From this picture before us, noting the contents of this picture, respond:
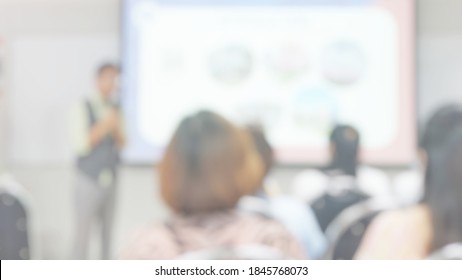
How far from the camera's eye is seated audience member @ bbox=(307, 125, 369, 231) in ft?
5.65

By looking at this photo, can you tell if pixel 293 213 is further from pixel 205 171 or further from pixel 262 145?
pixel 205 171

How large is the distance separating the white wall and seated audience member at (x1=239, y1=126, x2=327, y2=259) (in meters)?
0.45

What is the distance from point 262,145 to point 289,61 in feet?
0.91

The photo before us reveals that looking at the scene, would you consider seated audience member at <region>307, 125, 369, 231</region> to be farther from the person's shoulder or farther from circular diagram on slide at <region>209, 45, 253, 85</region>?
the person's shoulder

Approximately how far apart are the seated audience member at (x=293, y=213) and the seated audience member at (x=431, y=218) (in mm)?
142

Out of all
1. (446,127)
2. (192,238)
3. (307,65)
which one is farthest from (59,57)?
(446,127)

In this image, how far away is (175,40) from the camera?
72.6 inches

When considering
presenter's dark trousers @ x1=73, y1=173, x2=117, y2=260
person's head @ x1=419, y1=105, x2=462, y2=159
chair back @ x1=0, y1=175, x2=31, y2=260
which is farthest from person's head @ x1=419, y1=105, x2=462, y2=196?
chair back @ x1=0, y1=175, x2=31, y2=260

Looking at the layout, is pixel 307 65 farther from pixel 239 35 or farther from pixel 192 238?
pixel 192 238

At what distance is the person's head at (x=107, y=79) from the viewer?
182 centimetres

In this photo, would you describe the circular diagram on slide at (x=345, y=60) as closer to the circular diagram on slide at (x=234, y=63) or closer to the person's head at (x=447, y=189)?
the circular diagram on slide at (x=234, y=63)

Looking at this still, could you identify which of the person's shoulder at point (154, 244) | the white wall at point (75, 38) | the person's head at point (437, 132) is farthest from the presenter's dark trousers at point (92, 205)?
the person's head at point (437, 132)

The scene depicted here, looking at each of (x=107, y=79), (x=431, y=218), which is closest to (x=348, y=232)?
(x=431, y=218)

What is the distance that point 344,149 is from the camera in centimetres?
183
